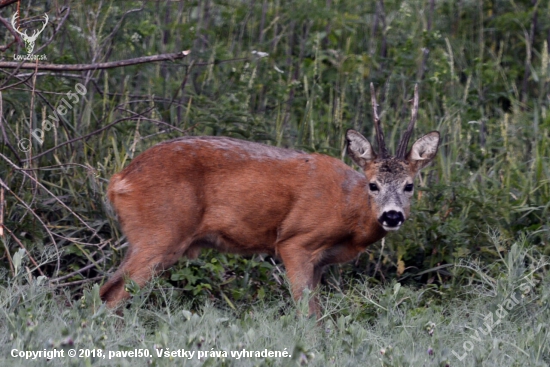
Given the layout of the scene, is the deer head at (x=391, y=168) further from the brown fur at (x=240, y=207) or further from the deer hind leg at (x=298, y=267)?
the deer hind leg at (x=298, y=267)

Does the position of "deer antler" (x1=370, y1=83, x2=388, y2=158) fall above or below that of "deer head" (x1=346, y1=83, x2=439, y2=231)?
above

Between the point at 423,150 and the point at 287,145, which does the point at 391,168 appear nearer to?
the point at 423,150

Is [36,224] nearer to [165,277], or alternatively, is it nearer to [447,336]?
[165,277]

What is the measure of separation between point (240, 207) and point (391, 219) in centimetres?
91

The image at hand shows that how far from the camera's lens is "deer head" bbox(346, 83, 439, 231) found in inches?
222

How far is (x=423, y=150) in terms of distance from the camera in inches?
238

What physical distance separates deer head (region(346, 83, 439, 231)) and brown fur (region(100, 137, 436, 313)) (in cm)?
8

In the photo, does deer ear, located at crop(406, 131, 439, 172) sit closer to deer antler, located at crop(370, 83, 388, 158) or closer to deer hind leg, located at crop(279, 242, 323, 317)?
deer antler, located at crop(370, 83, 388, 158)

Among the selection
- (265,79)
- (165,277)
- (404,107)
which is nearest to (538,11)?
(404,107)

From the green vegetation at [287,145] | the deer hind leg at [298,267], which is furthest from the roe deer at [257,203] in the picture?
the green vegetation at [287,145]

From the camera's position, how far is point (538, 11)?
872 cm

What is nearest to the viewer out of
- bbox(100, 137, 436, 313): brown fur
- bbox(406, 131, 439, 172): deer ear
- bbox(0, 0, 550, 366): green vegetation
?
bbox(0, 0, 550, 366): green vegetation

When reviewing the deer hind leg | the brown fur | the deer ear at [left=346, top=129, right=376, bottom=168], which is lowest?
the deer hind leg

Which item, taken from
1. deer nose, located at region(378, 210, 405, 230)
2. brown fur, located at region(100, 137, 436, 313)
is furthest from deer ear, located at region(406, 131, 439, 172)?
deer nose, located at region(378, 210, 405, 230)
